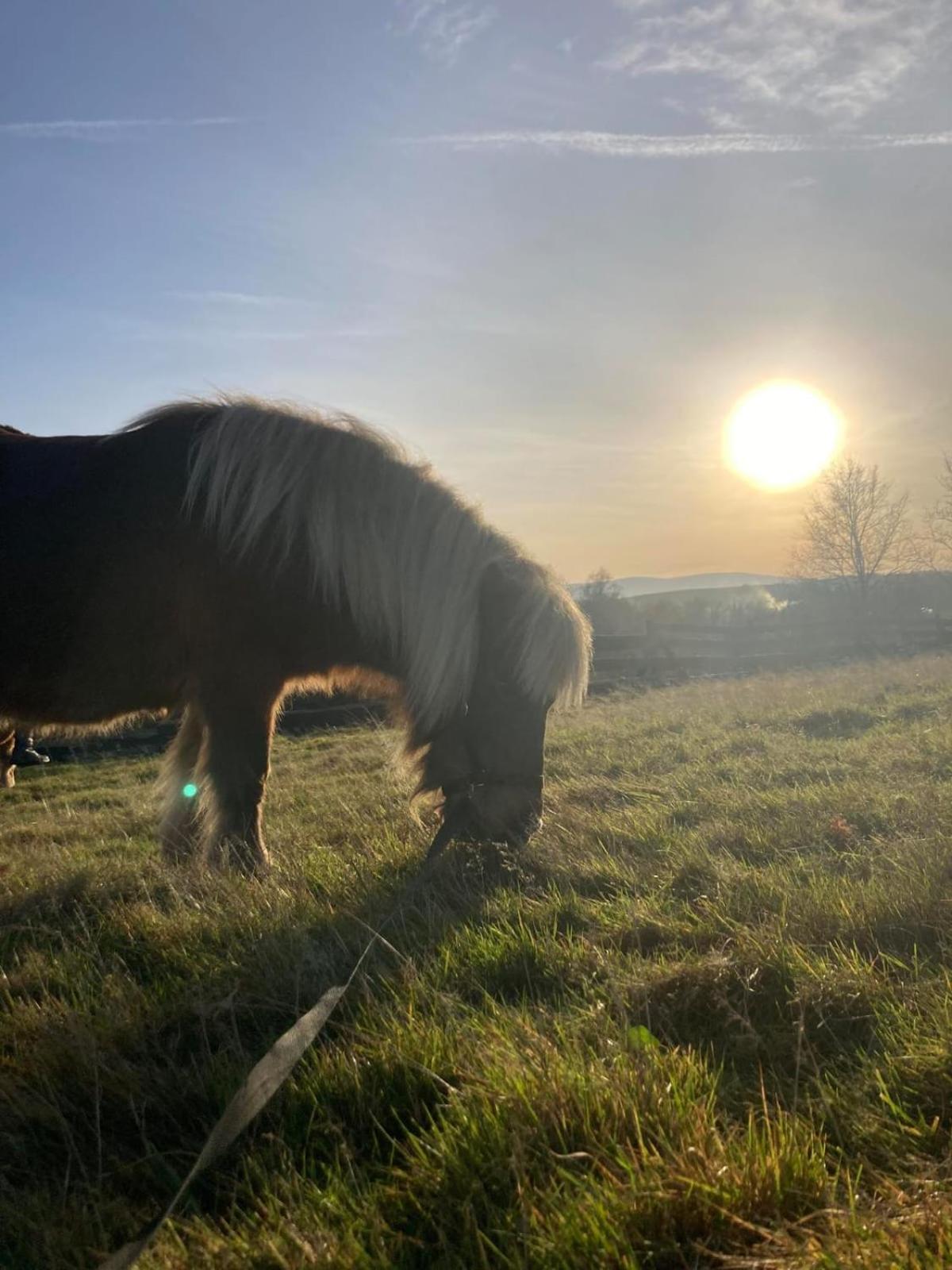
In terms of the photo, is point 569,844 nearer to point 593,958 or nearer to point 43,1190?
point 593,958

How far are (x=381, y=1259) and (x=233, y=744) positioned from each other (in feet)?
9.41

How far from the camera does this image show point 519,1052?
1.83 metres

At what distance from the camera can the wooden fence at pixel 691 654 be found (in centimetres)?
1376

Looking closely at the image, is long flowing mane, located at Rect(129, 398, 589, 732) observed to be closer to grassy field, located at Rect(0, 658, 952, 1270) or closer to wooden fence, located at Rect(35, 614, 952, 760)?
grassy field, located at Rect(0, 658, 952, 1270)

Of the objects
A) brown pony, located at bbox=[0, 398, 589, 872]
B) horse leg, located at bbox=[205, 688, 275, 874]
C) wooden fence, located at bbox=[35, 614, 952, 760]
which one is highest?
brown pony, located at bbox=[0, 398, 589, 872]

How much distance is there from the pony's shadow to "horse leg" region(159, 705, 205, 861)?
0.98m

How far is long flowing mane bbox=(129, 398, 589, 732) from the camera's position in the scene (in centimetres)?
398

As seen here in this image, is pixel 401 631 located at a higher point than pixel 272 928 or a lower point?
higher

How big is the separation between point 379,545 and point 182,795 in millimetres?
1732

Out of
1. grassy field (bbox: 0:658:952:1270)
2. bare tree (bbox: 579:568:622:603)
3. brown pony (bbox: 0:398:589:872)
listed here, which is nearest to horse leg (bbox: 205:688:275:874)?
brown pony (bbox: 0:398:589:872)

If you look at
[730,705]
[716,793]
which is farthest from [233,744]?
[730,705]

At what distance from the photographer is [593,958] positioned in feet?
7.97

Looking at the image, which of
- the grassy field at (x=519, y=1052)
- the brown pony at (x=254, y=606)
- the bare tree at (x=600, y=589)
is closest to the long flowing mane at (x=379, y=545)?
the brown pony at (x=254, y=606)

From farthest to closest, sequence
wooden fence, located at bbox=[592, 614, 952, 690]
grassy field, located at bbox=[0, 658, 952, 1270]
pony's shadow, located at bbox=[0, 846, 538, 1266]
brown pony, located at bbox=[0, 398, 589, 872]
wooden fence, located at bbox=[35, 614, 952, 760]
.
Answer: wooden fence, located at bbox=[592, 614, 952, 690] < wooden fence, located at bbox=[35, 614, 952, 760] < brown pony, located at bbox=[0, 398, 589, 872] < pony's shadow, located at bbox=[0, 846, 538, 1266] < grassy field, located at bbox=[0, 658, 952, 1270]
